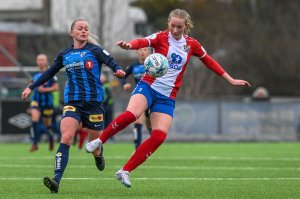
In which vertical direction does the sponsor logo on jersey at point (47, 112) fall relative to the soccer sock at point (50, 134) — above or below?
above

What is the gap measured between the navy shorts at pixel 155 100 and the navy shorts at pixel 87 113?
686 mm

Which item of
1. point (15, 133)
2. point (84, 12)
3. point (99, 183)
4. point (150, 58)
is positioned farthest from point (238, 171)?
point (84, 12)

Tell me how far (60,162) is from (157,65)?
5.50 feet

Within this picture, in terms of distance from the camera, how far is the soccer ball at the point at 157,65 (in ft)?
40.0

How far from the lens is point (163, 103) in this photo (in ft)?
41.1

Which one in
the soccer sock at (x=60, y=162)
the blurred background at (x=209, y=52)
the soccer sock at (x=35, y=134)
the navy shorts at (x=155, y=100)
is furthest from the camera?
the blurred background at (x=209, y=52)

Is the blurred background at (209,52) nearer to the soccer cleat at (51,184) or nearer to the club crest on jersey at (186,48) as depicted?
the club crest on jersey at (186,48)

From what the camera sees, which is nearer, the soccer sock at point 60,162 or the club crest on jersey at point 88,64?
the soccer sock at point 60,162

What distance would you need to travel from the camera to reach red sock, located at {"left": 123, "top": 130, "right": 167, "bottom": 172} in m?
12.1

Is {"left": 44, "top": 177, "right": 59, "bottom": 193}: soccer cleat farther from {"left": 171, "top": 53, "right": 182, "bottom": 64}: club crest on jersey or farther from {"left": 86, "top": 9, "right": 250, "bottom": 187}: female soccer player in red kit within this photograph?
{"left": 171, "top": 53, "right": 182, "bottom": 64}: club crest on jersey

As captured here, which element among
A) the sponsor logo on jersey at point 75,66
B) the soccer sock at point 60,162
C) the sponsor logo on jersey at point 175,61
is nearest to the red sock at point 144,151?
the soccer sock at point 60,162

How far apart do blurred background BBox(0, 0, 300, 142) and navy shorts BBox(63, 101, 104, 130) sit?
1701cm

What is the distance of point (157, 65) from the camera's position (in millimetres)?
12188

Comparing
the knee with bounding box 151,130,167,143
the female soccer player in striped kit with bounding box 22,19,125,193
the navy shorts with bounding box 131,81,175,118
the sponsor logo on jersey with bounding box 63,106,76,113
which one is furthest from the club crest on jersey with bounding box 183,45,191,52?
the sponsor logo on jersey with bounding box 63,106,76,113
